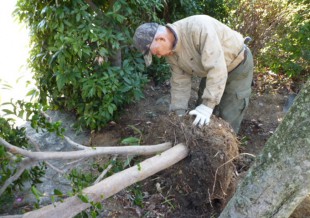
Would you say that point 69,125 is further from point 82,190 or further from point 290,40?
point 290,40

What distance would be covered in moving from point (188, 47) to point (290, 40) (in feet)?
7.07

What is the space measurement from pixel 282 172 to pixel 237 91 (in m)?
1.76

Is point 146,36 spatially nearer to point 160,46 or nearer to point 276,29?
point 160,46

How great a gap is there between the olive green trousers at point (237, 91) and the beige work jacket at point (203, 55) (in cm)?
13

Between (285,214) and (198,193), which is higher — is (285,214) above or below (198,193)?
above

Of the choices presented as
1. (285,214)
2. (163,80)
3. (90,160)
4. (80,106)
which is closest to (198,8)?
(163,80)

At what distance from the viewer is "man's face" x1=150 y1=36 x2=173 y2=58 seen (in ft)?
8.18

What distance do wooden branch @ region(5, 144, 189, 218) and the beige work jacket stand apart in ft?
1.86

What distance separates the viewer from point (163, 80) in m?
4.48

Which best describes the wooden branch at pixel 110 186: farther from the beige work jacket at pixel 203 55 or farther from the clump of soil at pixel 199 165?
the beige work jacket at pixel 203 55

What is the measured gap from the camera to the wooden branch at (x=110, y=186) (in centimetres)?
171

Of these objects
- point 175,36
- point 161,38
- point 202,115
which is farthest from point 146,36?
point 202,115

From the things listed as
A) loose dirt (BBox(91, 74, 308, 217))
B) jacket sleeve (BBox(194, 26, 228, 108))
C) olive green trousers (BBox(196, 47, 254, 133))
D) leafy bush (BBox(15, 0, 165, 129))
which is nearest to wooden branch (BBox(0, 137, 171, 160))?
loose dirt (BBox(91, 74, 308, 217))

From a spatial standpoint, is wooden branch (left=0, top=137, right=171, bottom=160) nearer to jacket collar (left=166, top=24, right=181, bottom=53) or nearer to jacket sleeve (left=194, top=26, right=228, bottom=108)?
jacket sleeve (left=194, top=26, right=228, bottom=108)
